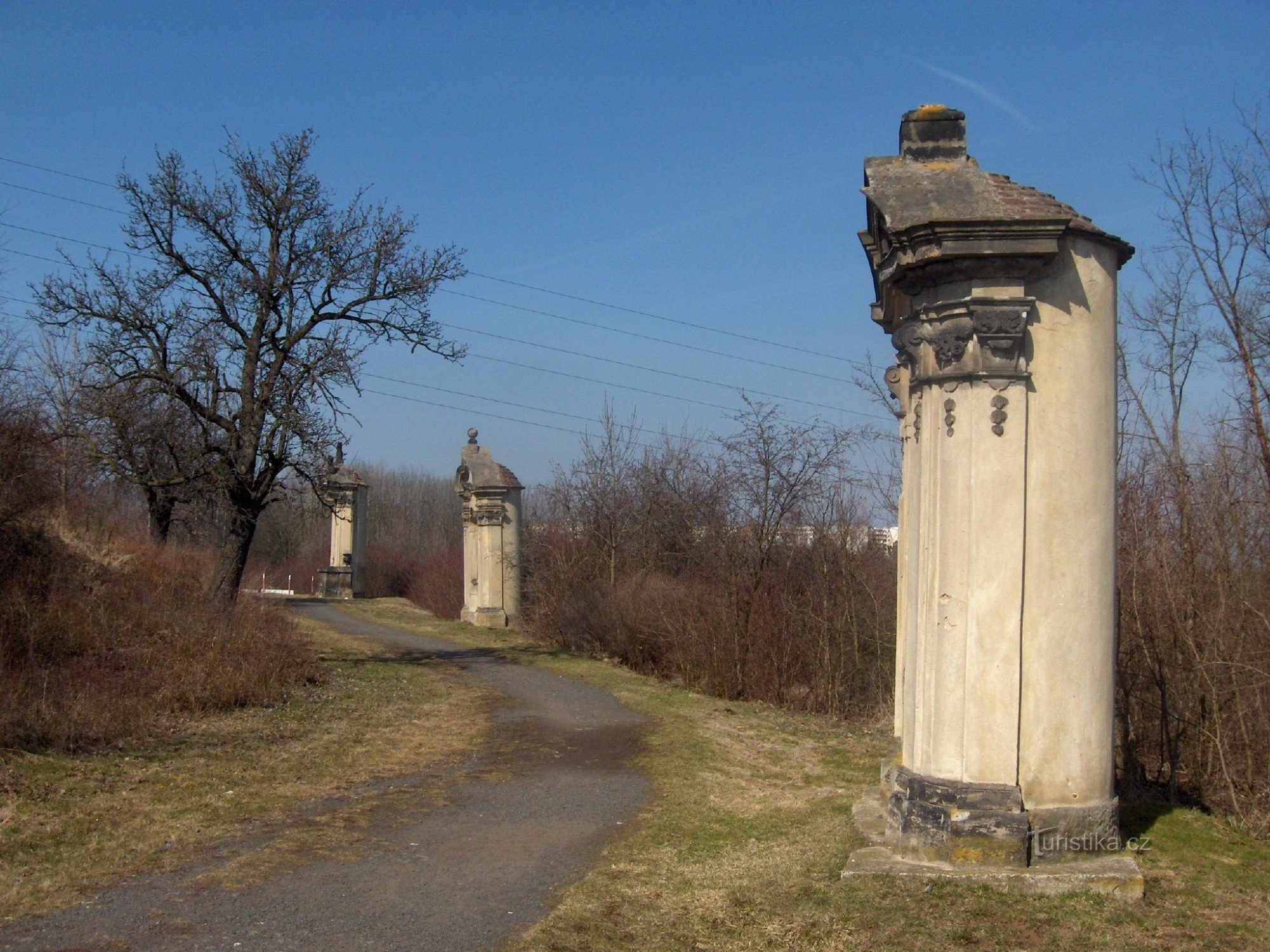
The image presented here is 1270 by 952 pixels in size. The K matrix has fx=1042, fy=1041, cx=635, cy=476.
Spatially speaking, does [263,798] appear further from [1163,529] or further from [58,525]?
[58,525]

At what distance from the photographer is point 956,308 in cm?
630

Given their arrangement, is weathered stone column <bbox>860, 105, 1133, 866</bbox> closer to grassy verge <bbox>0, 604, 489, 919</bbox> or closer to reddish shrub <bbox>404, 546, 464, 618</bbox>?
grassy verge <bbox>0, 604, 489, 919</bbox>

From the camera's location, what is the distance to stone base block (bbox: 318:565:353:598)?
3541cm

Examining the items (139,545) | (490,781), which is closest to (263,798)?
(490,781)

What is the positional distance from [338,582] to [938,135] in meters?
31.8

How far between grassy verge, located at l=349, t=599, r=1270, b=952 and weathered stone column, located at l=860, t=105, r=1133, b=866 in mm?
530

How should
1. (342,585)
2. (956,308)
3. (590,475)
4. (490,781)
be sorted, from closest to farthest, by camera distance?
(956,308) < (490,781) < (590,475) < (342,585)

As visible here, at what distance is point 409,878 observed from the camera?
6.51 metres

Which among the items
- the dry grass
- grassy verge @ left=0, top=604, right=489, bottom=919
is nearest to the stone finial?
grassy verge @ left=0, top=604, right=489, bottom=919

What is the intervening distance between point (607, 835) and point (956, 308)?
176 inches

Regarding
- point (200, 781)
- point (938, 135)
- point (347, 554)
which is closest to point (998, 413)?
point (938, 135)

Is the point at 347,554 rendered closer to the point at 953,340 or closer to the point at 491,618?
the point at 491,618

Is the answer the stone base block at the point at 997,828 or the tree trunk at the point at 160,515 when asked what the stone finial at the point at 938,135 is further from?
the tree trunk at the point at 160,515

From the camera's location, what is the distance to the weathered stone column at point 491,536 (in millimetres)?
25266
